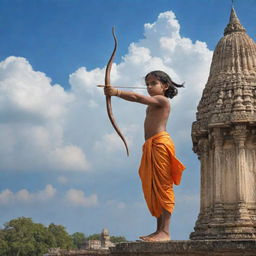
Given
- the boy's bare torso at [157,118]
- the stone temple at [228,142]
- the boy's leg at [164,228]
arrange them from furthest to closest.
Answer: the stone temple at [228,142]
the boy's bare torso at [157,118]
the boy's leg at [164,228]

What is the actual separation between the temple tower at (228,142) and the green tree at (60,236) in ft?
164

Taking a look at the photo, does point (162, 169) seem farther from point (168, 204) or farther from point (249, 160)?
point (249, 160)

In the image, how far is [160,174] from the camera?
6.14 meters

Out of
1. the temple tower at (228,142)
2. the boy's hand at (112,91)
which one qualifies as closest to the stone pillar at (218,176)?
the temple tower at (228,142)

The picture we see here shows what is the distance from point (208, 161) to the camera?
69.5 feet

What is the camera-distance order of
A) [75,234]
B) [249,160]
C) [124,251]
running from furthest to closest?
[75,234], [249,160], [124,251]

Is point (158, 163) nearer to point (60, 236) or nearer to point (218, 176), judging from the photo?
point (218, 176)

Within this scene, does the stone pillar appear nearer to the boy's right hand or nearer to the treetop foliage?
the boy's right hand

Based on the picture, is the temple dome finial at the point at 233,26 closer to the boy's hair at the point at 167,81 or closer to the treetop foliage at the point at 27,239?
the boy's hair at the point at 167,81

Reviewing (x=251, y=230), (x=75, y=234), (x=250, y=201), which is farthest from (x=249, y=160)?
(x=75, y=234)

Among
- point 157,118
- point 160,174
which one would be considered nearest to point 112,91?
point 157,118

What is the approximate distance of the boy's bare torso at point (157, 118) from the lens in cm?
643

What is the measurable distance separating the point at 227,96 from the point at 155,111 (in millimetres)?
15034

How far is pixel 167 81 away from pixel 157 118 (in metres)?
0.56
